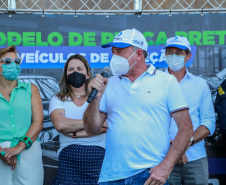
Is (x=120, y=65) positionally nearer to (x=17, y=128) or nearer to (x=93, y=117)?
(x=93, y=117)

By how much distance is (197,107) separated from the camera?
3264 mm

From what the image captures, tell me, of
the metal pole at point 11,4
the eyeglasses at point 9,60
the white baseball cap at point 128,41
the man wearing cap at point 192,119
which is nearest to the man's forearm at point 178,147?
the white baseball cap at point 128,41

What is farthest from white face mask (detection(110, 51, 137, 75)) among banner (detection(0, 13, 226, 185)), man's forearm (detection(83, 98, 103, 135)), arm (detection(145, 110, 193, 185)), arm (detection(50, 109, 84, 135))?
banner (detection(0, 13, 226, 185))

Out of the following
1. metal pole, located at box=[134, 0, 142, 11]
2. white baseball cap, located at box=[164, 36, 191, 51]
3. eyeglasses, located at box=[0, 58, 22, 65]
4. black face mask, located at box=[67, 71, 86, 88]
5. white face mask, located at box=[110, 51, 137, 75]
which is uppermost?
metal pole, located at box=[134, 0, 142, 11]

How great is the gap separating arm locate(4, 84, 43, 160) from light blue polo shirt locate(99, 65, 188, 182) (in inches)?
41.9

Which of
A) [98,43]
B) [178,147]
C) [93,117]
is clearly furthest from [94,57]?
[178,147]

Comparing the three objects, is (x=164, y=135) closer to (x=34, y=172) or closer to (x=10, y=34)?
(x=34, y=172)

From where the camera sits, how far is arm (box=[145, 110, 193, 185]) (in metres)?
2.12

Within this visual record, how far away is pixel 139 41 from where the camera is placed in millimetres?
2414

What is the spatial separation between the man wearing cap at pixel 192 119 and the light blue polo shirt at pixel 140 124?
958 millimetres

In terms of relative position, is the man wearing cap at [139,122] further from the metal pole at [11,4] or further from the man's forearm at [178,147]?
the metal pole at [11,4]

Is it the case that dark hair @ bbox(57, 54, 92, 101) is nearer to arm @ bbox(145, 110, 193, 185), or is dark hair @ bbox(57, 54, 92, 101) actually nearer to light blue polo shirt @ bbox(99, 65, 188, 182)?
light blue polo shirt @ bbox(99, 65, 188, 182)

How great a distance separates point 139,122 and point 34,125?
135 centimetres

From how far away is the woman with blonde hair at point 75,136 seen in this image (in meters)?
3.13
